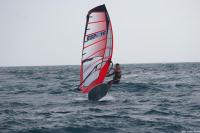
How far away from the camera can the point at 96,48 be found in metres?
16.5

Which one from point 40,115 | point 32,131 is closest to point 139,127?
point 32,131

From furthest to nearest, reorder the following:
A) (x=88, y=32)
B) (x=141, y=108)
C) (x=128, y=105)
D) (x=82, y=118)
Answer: (x=88, y=32), (x=128, y=105), (x=141, y=108), (x=82, y=118)

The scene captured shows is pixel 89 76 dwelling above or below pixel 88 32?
below

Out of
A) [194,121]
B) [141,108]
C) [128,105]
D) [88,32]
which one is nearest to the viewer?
[194,121]

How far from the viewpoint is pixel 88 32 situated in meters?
16.2

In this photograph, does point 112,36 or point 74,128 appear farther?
point 112,36

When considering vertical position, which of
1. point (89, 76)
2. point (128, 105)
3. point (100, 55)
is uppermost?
point (100, 55)

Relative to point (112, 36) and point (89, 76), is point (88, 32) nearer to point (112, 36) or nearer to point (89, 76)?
point (112, 36)

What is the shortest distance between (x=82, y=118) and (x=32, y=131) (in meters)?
2.69

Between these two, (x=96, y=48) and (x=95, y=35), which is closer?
(x=95, y=35)

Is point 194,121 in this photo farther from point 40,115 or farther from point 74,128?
point 40,115

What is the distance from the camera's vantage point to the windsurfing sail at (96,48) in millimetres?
16141

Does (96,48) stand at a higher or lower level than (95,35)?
lower

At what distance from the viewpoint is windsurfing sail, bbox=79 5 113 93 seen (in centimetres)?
1614
